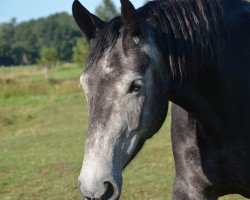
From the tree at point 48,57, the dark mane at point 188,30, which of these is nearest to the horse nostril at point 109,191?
the dark mane at point 188,30

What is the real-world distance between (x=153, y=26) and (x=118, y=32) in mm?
204

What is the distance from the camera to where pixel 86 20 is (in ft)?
9.16

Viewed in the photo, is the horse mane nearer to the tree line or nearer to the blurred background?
the blurred background

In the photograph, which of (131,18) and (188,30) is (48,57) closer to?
(188,30)

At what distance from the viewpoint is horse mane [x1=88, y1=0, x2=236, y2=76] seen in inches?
104

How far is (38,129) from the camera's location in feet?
49.0

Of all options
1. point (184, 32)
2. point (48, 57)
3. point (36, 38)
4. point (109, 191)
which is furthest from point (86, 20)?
point (36, 38)

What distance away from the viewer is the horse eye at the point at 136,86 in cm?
247

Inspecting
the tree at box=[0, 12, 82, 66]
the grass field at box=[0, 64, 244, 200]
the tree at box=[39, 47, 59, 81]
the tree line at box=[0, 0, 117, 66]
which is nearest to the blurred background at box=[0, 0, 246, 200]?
the grass field at box=[0, 64, 244, 200]

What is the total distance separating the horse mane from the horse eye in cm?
26

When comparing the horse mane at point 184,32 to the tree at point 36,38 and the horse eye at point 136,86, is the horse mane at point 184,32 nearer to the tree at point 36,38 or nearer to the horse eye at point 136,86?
the horse eye at point 136,86

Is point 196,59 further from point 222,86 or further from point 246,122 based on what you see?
point 246,122

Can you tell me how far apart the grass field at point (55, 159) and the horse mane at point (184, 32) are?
647 millimetres

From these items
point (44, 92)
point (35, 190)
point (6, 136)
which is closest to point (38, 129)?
point (6, 136)
